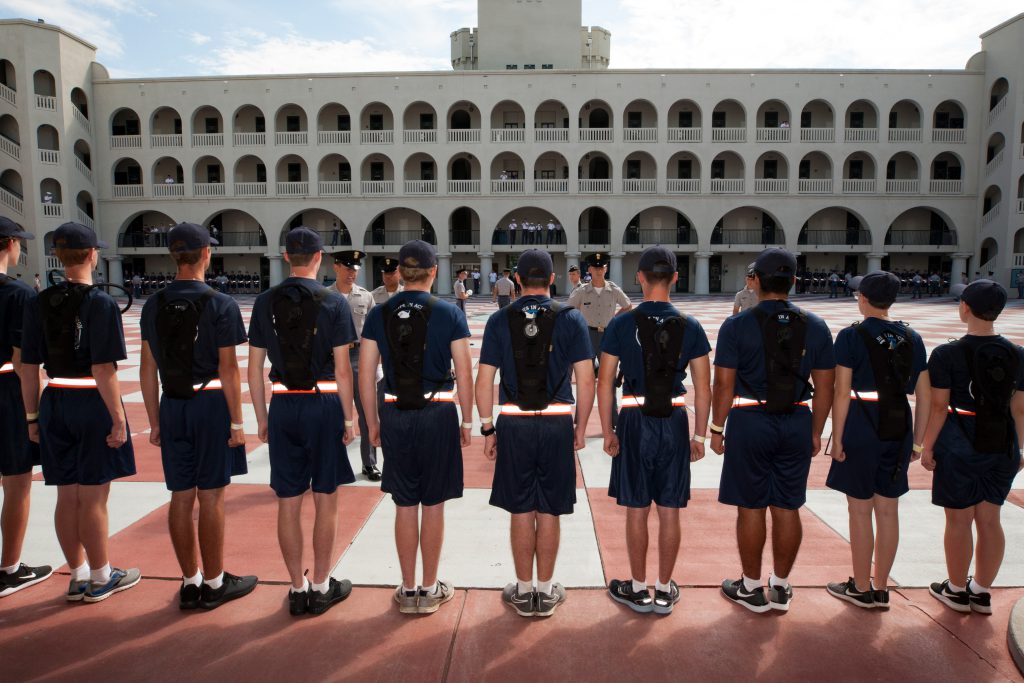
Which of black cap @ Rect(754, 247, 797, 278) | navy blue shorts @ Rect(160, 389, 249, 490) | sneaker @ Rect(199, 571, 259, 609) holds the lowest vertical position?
sneaker @ Rect(199, 571, 259, 609)

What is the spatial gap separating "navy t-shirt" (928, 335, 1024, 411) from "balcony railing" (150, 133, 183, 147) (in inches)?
1644

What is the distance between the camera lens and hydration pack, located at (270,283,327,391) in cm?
344

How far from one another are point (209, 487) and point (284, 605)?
2.64ft

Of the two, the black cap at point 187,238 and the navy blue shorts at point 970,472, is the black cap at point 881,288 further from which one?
the black cap at point 187,238

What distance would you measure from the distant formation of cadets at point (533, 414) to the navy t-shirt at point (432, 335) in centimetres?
1

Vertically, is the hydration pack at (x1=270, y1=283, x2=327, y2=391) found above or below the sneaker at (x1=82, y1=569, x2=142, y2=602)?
above

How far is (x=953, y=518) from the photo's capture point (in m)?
3.50

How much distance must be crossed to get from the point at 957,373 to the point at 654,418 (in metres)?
1.72

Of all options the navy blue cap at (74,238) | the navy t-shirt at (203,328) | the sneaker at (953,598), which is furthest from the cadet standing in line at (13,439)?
the sneaker at (953,598)

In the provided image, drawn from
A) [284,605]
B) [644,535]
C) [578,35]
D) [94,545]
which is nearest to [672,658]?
[644,535]

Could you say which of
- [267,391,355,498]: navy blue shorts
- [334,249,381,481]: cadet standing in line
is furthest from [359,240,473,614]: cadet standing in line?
[334,249,381,481]: cadet standing in line

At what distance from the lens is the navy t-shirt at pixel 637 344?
3.51 meters

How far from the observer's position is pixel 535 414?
3.46 meters

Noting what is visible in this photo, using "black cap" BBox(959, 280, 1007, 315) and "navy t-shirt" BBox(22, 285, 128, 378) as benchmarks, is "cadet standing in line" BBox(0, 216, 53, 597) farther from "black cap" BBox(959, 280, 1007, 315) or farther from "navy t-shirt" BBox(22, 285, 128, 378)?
"black cap" BBox(959, 280, 1007, 315)
